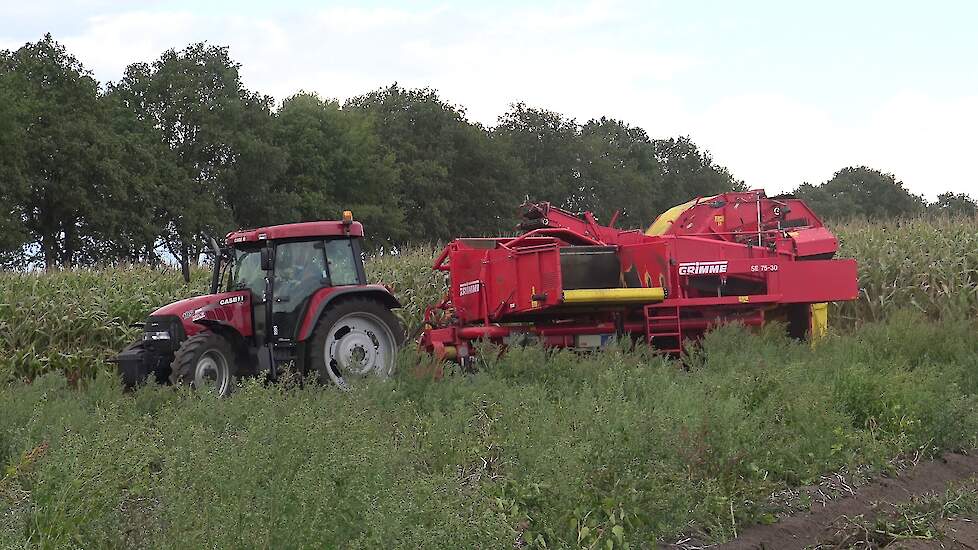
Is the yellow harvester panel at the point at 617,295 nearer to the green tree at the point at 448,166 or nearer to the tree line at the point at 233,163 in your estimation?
the tree line at the point at 233,163

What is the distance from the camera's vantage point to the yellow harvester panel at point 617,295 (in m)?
11.6

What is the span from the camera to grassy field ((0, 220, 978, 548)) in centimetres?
430

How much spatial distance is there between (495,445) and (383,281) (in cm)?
1079

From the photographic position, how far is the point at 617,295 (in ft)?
38.7

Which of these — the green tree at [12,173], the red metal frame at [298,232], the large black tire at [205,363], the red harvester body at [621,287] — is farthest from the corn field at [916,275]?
the green tree at [12,173]

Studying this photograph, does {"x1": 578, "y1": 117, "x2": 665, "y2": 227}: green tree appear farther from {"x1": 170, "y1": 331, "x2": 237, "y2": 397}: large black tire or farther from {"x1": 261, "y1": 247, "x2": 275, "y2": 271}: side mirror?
{"x1": 170, "y1": 331, "x2": 237, "y2": 397}: large black tire

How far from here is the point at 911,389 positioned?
874 centimetres

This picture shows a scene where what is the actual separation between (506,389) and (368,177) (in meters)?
36.6

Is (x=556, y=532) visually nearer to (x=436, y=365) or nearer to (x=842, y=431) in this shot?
(x=842, y=431)

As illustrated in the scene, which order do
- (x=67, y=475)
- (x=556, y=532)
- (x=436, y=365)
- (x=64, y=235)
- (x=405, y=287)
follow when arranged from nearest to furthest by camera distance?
(x=67, y=475) < (x=556, y=532) < (x=436, y=365) < (x=405, y=287) < (x=64, y=235)

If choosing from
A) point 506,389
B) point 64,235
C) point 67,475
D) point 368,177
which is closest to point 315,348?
point 506,389

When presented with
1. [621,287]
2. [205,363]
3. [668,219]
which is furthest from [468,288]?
[205,363]

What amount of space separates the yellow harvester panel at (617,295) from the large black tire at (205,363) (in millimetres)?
3905

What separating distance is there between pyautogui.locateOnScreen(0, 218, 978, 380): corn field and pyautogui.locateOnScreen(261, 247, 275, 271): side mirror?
3566 millimetres
